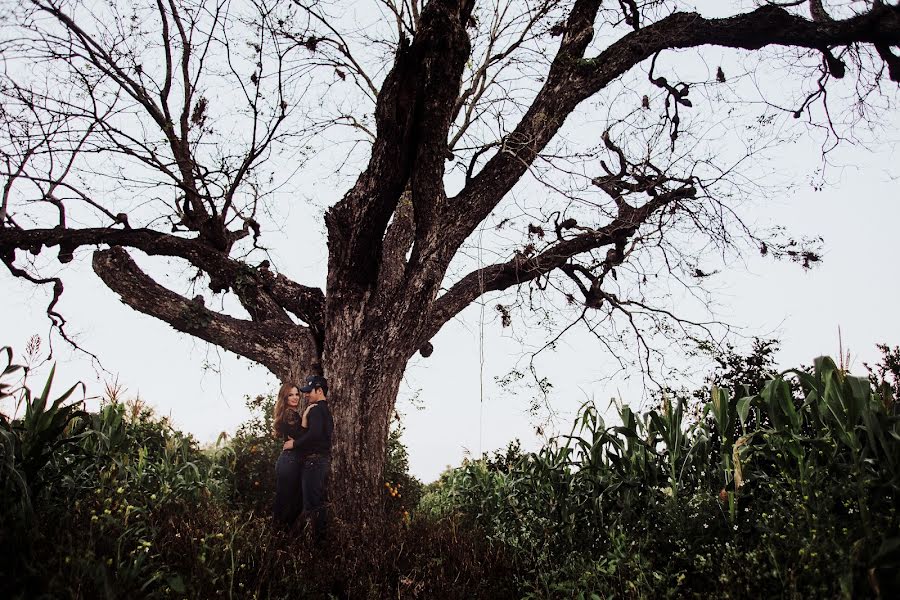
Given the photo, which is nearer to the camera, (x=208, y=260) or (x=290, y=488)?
(x=290, y=488)

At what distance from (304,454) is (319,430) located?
1.31 feet

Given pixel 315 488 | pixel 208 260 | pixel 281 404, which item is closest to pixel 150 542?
pixel 315 488

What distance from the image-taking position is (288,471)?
22.6 feet

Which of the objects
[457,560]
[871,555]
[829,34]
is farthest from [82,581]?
[829,34]

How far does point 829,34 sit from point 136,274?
873cm

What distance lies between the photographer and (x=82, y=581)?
3.73 meters

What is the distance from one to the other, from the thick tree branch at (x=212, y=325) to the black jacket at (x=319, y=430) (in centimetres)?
85

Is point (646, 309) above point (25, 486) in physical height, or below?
above

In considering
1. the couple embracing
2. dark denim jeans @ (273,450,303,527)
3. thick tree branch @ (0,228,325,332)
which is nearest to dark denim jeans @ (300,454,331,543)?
the couple embracing

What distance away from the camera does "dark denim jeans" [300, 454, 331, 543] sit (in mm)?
6480

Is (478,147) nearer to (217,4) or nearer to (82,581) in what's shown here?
(217,4)

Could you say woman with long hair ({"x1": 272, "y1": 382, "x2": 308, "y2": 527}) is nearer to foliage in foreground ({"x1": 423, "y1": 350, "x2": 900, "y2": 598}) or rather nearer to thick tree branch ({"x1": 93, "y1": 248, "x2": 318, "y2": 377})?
thick tree branch ({"x1": 93, "y1": 248, "x2": 318, "y2": 377})

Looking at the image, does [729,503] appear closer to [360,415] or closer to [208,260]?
[360,415]

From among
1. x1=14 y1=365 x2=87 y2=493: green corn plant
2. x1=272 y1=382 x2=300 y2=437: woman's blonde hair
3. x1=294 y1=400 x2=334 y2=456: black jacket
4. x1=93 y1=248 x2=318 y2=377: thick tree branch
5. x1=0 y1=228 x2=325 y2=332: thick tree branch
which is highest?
x1=0 y1=228 x2=325 y2=332: thick tree branch
